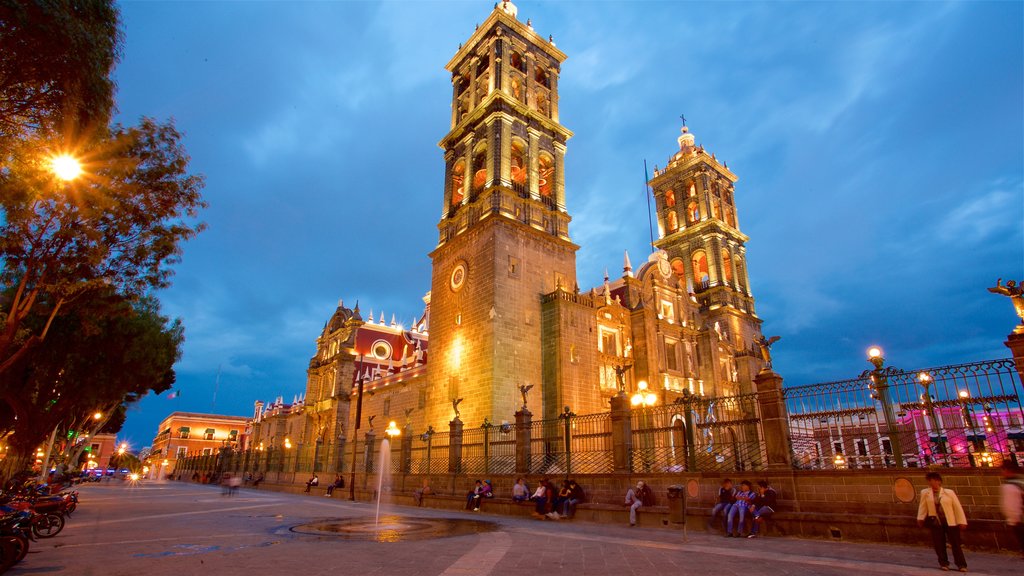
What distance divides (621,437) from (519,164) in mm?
23475

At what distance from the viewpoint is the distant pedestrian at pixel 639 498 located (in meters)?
13.1

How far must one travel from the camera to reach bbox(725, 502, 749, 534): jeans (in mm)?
10727

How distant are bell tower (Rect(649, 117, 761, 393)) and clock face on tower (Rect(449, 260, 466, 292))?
60.6 ft

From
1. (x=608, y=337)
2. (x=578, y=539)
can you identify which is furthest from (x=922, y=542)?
(x=608, y=337)

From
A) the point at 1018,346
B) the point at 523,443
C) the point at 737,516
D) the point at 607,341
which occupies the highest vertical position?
the point at 607,341

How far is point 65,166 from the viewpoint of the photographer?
10273mm

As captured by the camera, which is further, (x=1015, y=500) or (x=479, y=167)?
(x=479, y=167)

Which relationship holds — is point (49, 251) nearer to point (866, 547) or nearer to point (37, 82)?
point (37, 82)

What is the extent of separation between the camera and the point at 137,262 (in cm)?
1417

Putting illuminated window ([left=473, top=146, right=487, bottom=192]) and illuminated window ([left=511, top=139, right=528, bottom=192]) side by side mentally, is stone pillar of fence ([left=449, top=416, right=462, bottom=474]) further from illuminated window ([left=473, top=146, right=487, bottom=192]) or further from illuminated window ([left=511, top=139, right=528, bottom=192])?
illuminated window ([left=473, top=146, right=487, bottom=192])

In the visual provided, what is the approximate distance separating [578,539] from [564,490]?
4.97 m

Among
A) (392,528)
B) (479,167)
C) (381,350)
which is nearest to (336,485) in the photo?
(392,528)

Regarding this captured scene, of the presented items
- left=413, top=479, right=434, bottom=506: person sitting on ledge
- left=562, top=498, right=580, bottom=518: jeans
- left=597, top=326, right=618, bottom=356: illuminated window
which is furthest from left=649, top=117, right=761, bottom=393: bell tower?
left=562, top=498, right=580, bottom=518: jeans

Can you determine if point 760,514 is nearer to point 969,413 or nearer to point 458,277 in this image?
point 969,413
